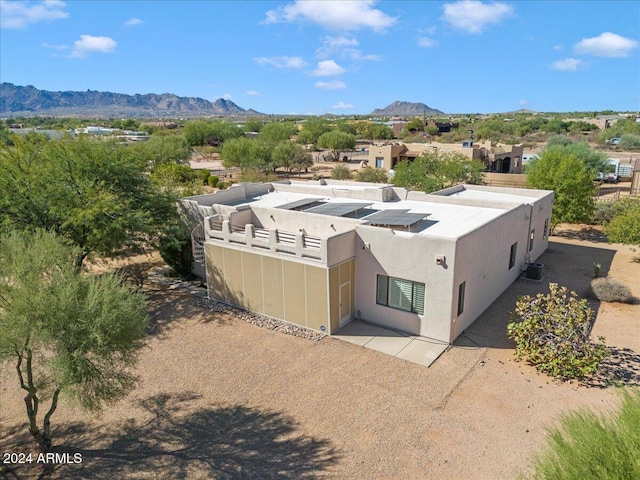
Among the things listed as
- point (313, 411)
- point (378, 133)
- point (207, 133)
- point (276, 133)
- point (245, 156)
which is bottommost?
point (313, 411)

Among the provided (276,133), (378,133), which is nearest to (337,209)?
(276,133)

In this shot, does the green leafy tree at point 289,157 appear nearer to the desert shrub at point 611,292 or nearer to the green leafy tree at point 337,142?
the green leafy tree at point 337,142

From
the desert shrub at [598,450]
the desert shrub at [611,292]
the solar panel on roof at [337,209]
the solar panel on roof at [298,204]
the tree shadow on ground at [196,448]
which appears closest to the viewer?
the desert shrub at [598,450]

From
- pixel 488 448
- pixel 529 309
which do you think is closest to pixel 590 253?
pixel 529 309

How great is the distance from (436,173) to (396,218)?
73.7 feet

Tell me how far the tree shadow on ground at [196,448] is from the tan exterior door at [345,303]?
5.86 m

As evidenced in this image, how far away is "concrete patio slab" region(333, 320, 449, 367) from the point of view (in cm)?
1573

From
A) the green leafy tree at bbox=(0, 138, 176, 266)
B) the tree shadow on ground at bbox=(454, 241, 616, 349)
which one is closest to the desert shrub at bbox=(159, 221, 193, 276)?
the green leafy tree at bbox=(0, 138, 176, 266)

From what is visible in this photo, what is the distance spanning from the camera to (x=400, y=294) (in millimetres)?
17312

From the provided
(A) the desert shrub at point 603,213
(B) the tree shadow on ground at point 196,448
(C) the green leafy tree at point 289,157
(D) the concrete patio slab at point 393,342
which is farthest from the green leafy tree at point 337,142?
(B) the tree shadow on ground at point 196,448

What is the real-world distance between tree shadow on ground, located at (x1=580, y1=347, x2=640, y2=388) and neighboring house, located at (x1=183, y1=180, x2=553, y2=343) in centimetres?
459

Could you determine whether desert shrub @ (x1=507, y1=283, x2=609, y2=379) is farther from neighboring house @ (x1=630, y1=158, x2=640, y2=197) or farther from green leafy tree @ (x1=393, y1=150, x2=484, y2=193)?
neighboring house @ (x1=630, y1=158, x2=640, y2=197)

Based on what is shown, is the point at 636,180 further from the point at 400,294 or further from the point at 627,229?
the point at 400,294

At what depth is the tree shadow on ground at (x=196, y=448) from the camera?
1064cm
